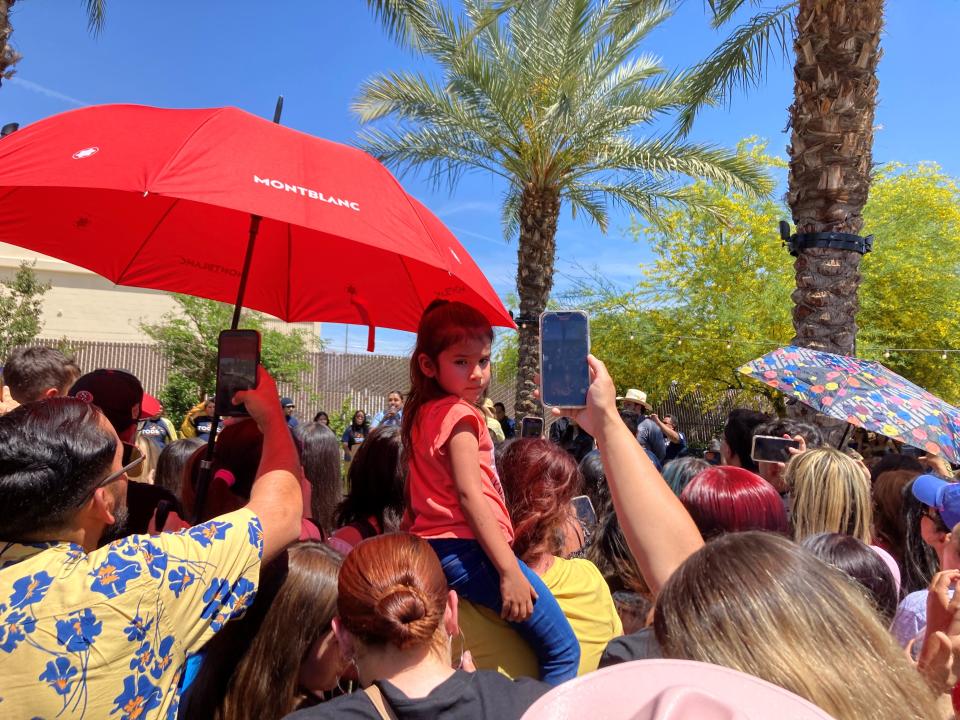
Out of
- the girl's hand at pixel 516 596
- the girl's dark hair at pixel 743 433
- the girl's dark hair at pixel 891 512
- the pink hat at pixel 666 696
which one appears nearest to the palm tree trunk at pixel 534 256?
the girl's dark hair at pixel 743 433

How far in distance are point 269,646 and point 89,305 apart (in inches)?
1268

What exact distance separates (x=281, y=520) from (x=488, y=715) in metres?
0.70

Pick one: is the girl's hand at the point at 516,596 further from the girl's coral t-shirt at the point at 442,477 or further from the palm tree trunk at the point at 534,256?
the palm tree trunk at the point at 534,256

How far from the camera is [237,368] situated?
7.57ft

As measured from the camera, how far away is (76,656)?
163cm

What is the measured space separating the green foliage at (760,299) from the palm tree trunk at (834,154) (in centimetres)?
1307

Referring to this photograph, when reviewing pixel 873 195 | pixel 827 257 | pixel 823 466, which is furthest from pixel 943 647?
pixel 873 195

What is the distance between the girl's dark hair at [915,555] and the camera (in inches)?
140

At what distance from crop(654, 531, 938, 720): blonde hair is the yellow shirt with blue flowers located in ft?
3.46

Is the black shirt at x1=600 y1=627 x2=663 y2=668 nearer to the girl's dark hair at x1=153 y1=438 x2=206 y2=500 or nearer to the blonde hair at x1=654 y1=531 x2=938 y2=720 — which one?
the blonde hair at x1=654 y1=531 x2=938 y2=720

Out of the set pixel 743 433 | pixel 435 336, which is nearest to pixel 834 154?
pixel 743 433

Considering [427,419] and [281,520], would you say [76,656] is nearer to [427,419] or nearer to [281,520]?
[281,520]

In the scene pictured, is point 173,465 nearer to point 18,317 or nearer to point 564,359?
point 564,359

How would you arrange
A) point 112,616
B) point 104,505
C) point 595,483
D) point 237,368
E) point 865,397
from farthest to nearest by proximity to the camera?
point 595,483 → point 865,397 → point 237,368 → point 104,505 → point 112,616
